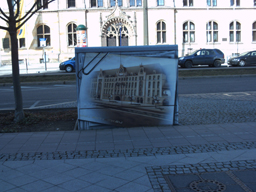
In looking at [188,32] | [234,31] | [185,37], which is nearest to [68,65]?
[185,37]

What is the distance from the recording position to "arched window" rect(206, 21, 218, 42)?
39125 mm

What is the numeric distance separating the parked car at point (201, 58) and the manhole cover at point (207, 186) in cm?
2251

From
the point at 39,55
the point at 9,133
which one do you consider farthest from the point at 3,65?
the point at 9,133

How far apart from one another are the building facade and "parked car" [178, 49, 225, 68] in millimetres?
8592

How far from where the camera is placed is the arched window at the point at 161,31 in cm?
3778

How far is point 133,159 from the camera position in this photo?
214 inches

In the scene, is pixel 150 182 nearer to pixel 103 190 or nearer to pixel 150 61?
pixel 103 190

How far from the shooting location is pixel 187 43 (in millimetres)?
38875

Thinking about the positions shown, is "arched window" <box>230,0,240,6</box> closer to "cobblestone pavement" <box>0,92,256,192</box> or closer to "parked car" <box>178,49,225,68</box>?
"parked car" <box>178,49,225,68</box>

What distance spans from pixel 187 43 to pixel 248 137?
110ft

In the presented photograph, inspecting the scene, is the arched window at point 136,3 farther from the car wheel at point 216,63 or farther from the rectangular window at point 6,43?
the rectangular window at point 6,43

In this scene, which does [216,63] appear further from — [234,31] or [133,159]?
[133,159]

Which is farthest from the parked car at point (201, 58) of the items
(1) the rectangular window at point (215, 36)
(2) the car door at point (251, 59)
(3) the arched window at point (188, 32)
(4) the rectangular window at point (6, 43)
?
(4) the rectangular window at point (6, 43)

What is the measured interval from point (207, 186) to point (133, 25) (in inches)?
1332
